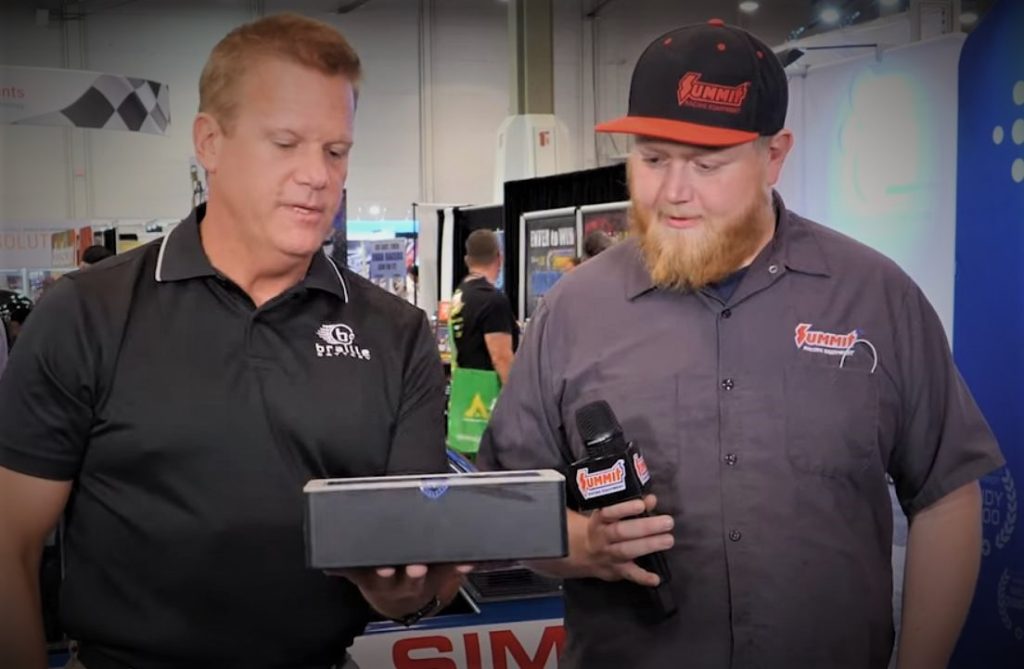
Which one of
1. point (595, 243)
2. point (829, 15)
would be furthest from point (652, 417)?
point (829, 15)

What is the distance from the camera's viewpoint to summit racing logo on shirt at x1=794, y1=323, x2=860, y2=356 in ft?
5.29

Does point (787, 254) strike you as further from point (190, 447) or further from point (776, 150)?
point (190, 447)

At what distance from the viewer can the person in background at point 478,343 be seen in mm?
6418

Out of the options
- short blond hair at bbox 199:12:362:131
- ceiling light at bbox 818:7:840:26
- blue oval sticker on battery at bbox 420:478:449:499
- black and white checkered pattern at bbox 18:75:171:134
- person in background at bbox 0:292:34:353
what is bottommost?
blue oval sticker on battery at bbox 420:478:449:499

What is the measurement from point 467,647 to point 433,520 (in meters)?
1.57

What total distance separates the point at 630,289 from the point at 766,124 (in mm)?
314

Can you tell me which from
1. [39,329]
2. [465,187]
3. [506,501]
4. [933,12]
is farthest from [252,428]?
[465,187]

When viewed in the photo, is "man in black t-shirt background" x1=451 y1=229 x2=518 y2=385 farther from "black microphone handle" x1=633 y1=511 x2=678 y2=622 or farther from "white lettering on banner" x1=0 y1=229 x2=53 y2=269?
"white lettering on banner" x1=0 y1=229 x2=53 y2=269

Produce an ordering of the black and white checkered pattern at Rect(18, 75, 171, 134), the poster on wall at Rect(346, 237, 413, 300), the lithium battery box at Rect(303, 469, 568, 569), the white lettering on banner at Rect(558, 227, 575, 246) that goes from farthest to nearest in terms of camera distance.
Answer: the poster on wall at Rect(346, 237, 413, 300) < the white lettering on banner at Rect(558, 227, 575, 246) < the black and white checkered pattern at Rect(18, 75, 171, 134) < the lithium battery box at Rect(303, 469, 568, 569)

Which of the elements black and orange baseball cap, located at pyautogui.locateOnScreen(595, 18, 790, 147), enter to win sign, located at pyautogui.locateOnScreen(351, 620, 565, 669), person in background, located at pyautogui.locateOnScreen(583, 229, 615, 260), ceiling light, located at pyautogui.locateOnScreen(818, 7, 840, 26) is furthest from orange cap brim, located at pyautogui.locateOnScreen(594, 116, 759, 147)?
ceiling light, located at pyautogui.locateOnScreen(818, 7, 840, 26)

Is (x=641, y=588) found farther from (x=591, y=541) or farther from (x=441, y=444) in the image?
(x=441, y=444)

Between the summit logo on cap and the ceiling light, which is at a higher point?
the ceiling light

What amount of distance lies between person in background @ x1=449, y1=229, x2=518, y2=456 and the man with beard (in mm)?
4670

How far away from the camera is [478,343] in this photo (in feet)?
21.3
